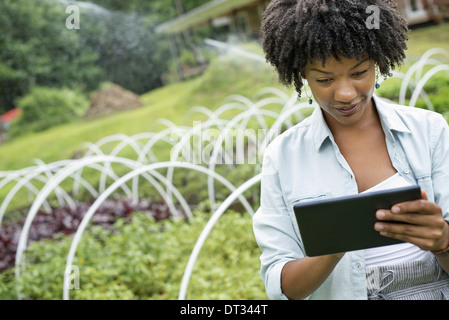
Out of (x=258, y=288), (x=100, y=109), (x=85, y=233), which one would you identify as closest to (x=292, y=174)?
(x=258, y=288)

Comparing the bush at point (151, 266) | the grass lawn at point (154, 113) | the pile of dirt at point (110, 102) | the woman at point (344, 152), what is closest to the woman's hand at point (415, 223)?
the woman at point (344, 152)

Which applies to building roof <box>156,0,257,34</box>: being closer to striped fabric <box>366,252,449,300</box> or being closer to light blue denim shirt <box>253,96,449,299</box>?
light blue denim shirt <box>253,96,449,299</box>

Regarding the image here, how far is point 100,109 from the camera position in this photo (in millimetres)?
11867

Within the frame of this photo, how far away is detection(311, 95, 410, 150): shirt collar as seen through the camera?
1271mm

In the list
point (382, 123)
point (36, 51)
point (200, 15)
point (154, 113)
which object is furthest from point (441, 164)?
point (36, 51)

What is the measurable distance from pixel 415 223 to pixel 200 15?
11.3m

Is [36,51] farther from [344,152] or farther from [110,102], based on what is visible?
[344,152]

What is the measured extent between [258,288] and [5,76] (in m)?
10.2

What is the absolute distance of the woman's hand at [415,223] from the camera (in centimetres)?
100

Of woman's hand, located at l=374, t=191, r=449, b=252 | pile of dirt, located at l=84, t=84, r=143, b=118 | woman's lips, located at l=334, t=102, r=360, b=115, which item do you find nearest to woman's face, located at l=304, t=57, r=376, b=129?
woman's lips, located at l=334, t=102, r=360, b=115

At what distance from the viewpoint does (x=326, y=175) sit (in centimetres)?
129

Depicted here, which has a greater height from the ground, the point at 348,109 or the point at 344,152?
the point at 348,109

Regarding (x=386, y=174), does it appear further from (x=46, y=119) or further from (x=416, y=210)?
(x=46, y=119)

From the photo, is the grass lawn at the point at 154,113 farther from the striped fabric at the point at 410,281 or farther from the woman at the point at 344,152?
the striped fabric at the point at 410,281
